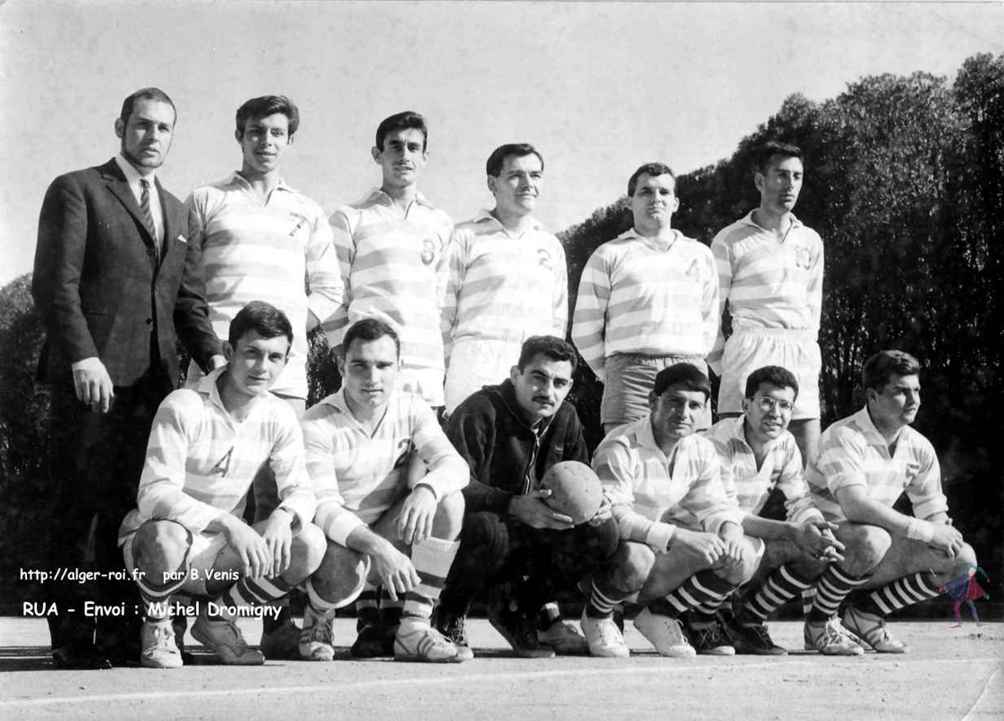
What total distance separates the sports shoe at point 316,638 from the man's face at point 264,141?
2.01 m

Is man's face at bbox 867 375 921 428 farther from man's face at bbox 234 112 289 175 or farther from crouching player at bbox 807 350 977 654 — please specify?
man's face at bbox 234 112 289 175

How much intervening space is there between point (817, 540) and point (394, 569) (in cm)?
204

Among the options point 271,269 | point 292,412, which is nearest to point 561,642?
point 292,412

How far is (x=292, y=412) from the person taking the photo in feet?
18.6

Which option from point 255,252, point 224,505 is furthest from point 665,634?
point 255,252

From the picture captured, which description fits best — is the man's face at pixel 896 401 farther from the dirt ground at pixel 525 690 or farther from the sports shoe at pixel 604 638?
the sports shoe at pixel 604 638

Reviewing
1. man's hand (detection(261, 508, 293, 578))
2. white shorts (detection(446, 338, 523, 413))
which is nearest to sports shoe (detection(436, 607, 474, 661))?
man's hand (detection(261, 508, 293, 578))

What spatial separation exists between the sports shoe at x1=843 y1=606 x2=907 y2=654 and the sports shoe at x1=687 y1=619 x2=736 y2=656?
2.23 feet

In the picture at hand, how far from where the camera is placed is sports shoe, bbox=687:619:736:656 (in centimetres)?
630

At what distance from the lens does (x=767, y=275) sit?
23.9ft

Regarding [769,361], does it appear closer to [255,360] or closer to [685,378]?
[685,378]

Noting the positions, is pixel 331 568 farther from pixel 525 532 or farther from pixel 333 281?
pixel 333 281

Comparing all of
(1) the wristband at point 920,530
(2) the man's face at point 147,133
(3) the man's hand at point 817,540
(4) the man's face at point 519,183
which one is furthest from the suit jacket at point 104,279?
(1) the wristband at point 920,530

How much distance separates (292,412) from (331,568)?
0.67 m
